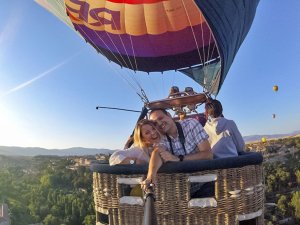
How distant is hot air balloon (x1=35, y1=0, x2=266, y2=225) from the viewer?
172cm

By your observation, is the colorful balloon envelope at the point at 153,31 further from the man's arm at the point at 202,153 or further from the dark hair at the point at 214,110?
the man's arm at the point at 202,153

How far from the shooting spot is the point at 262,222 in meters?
1.93

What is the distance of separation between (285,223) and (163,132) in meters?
46.6

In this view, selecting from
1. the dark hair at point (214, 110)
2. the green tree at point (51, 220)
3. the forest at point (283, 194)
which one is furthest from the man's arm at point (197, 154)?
the green tree at point (51, 220)

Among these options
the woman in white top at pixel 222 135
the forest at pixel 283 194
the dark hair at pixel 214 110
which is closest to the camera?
the woman in white top at pixel 222 135

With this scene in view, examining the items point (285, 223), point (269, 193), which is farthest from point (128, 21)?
point (269, 193)

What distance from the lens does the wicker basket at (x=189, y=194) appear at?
5.57 ft

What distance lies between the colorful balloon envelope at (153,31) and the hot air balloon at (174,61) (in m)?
0.02

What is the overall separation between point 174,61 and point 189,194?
21.6ft

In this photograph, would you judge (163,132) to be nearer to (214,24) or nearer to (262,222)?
(262,222)

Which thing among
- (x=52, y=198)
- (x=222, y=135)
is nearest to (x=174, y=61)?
(x=222, y=135)

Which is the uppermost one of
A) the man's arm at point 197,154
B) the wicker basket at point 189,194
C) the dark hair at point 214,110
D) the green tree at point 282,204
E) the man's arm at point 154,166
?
the dark hair at point 214,110

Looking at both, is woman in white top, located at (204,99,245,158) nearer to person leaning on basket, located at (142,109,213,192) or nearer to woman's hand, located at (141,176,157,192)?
person leaning on basket, located at (142,109,213,192)

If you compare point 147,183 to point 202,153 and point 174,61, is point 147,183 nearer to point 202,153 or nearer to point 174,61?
point 202,153
